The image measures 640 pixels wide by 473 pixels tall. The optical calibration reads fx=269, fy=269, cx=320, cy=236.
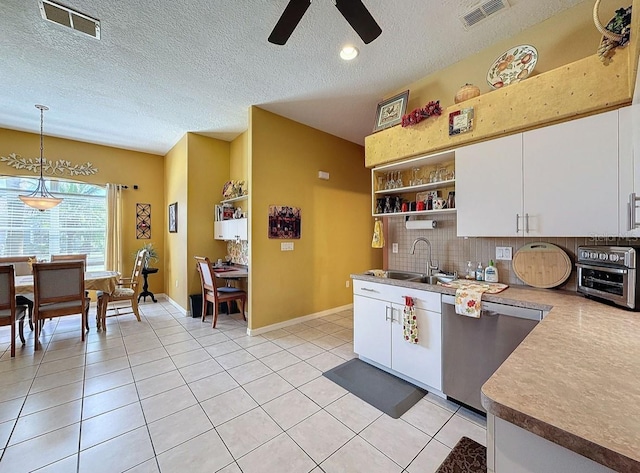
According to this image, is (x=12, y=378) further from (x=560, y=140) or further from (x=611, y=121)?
(x=611, y=121)

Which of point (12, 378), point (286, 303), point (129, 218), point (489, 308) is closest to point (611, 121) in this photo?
point (489, 308)

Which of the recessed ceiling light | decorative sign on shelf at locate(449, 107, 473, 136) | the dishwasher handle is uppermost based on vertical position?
the recessed ceiling light

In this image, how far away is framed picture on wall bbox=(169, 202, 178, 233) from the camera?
4.97 metres

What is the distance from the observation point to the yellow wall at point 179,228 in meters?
4.58

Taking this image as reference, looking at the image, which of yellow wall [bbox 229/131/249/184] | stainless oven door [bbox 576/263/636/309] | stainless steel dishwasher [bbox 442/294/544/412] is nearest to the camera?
stainless oven door [bbox 576/263/636/309]

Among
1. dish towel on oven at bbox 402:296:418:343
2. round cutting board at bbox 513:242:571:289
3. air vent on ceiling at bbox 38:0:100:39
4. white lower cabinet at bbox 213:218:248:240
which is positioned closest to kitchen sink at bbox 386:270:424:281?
dish towel on oven at bbox 402:296:418:343

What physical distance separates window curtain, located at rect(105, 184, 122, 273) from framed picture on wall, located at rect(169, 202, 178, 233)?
91cm

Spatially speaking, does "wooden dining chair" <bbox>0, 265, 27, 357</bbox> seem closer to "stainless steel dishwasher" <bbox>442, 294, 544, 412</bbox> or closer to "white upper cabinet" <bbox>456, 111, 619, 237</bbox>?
"stainless steel dishwasher" <bbox>442, 294, 544, 412</bbox>

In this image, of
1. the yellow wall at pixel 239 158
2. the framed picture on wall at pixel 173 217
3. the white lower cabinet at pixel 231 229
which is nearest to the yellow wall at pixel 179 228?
the framed picture on wall at pixel 173 217

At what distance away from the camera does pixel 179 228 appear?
4.82 meters

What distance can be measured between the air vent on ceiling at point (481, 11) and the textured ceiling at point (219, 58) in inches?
2.1

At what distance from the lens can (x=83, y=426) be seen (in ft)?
6.14

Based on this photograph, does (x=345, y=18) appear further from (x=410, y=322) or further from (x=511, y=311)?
(x=410, y=322)

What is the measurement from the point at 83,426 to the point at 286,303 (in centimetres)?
235
